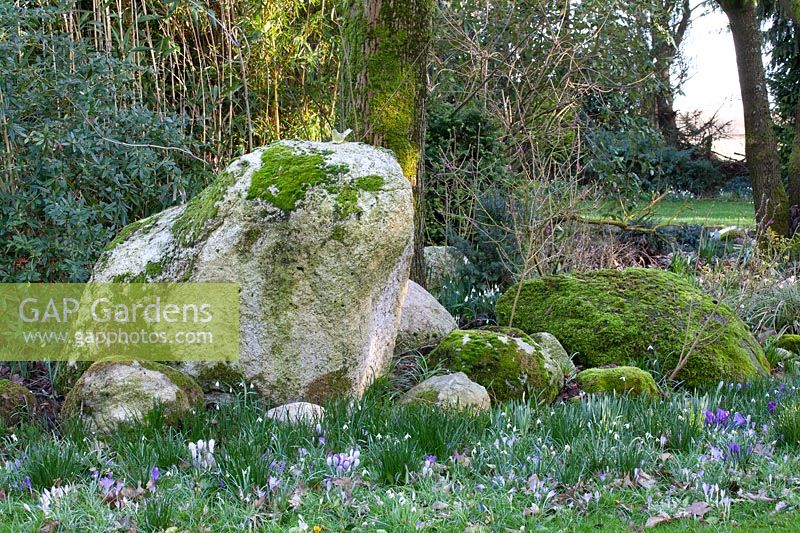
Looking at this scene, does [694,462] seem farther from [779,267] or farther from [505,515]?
[779,267]

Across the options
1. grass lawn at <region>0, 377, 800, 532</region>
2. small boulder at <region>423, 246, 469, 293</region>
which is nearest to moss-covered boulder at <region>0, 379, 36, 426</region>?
grass lawn at <region>0, 377, 800, 532</region>

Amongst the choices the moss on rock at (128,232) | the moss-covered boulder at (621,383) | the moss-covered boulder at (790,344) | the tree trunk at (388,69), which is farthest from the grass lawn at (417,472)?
the moss-covered boulder at (790,344)

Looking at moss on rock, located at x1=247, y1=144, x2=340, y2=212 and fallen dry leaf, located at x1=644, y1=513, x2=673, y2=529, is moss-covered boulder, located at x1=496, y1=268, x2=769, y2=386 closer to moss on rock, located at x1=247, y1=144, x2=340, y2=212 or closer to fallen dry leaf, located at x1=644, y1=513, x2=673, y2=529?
moss on rock, located at x1=247, y1=144, x2=340, y2=212

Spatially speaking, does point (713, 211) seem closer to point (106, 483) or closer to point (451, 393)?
point (451, 393)

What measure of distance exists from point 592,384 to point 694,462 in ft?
4.36

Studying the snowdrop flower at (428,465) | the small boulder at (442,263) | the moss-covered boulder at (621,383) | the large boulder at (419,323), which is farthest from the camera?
the small boulder at (442,263)

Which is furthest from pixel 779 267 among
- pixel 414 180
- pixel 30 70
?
pixel 30 70

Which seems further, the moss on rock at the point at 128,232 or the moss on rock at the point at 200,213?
the moss on rock at the point at 128,232

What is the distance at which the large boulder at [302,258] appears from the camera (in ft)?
14.7

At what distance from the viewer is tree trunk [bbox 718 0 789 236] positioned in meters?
10.5

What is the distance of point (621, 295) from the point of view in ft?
20.3

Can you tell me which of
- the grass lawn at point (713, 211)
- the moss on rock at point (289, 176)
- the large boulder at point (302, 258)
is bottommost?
the grass lawn at point (713, 211)

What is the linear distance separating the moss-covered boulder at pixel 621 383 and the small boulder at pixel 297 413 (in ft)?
5.66

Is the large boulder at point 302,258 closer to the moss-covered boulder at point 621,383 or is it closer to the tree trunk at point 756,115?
the moss-covered boulder at point 621,383
